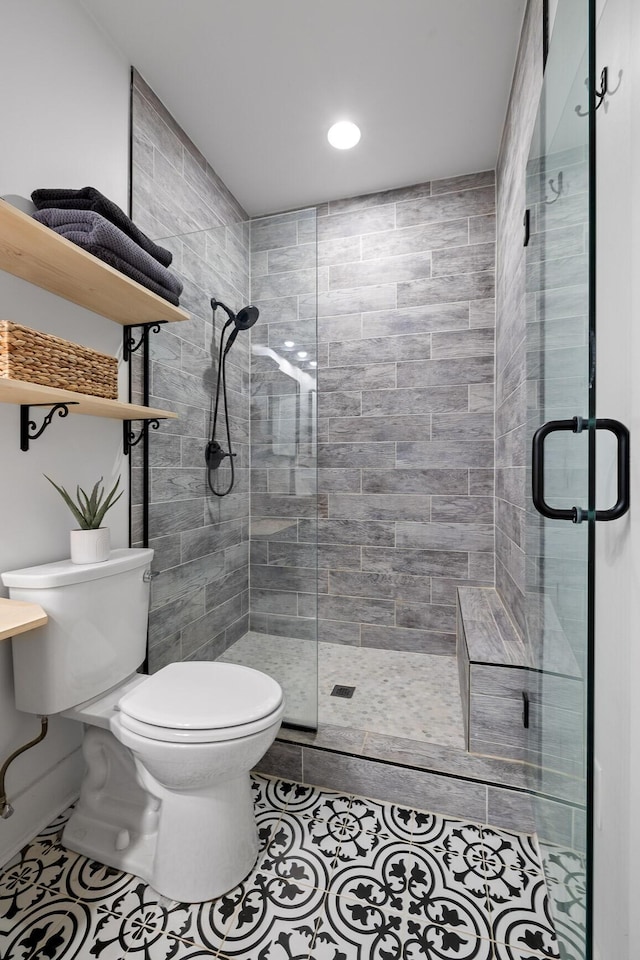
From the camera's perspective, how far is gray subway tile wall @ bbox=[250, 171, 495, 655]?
2.42 metres

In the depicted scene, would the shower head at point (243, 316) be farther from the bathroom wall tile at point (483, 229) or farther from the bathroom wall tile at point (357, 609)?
the bathroom wall tile at point (357, 609)

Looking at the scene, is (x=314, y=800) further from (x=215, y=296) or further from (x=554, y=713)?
(x=215, y=296)

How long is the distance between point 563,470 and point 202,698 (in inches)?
42.3

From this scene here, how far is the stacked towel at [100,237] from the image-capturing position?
50.1 inches

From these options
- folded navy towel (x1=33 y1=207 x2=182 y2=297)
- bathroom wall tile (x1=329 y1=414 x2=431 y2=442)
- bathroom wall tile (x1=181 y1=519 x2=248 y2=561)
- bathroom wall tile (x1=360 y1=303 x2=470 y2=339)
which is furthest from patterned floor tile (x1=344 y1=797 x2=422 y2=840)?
bathroom wall tile (x1=360 y1=303 x2=470 y2=339)

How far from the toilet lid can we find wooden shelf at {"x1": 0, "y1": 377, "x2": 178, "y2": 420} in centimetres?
83

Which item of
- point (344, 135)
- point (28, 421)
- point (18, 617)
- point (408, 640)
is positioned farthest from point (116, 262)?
point (408, 640)

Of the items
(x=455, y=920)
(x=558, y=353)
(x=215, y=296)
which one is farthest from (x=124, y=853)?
(x=215, y=296)

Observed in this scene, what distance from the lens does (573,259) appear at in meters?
0.82

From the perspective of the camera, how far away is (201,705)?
120 centimetres

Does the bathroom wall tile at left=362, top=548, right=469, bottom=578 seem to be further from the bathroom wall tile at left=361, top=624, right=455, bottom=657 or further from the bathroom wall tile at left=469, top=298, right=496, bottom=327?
the bathroom wall tile at left=469, top=298, right=496, bottom=327

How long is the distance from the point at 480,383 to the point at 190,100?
1858 mm

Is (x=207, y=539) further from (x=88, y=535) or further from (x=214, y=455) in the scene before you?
(x=88, y=535)

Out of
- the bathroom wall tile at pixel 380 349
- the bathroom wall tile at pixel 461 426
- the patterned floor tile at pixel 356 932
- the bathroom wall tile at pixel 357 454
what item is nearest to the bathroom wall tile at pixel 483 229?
the bathroom wall tile at pixel 380 349
